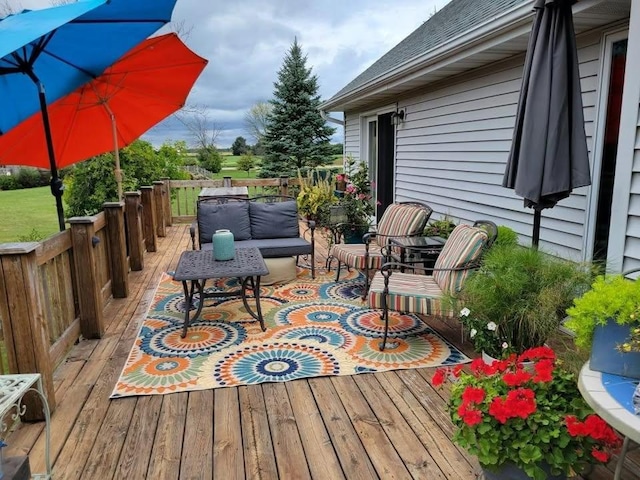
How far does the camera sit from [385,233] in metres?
4.93

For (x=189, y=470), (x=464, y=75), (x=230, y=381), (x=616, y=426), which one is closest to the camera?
(x=616, y=426)

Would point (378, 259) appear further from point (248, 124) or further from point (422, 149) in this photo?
point (248, 124)

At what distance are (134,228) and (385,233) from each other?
302 centimetres

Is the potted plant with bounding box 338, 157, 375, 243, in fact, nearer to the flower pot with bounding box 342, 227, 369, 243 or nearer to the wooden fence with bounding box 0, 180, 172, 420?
the flower pot with bounding box 342, 227, 369, 243

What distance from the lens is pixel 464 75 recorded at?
4.73 meters

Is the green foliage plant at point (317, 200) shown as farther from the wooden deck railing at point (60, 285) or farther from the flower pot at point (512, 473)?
the flower pot at point (512, 473)

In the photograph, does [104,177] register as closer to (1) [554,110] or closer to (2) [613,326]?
(1) [554,110]

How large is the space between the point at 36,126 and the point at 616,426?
15.9 ft

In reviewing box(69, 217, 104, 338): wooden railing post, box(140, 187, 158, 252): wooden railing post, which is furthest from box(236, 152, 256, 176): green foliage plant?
box(69, 217, 104, 338): wooden railing post

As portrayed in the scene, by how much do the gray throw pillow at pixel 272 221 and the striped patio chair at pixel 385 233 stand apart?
73 cm

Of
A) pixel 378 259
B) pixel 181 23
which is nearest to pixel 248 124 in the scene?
pixel 181 23

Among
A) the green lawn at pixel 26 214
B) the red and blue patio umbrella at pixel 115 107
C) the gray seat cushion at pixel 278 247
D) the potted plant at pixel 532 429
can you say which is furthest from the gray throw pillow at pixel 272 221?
the green lawn at pixel 26 214

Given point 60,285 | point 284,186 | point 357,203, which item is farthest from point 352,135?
point 60,285

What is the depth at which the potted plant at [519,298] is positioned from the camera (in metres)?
2.40
